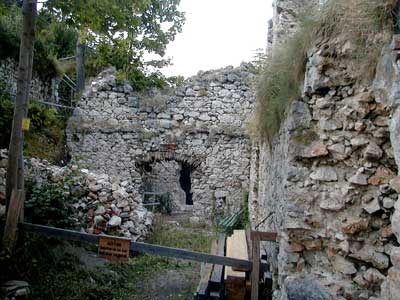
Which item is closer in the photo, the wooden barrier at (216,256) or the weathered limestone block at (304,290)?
the weathered limestone block at (304,290)

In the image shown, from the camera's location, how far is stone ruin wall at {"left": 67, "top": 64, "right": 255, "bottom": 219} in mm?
8781

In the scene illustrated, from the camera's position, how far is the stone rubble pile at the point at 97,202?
18.7ft

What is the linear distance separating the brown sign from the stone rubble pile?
2.11 meters

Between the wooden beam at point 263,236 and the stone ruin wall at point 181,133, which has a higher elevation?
the stone ruin wall at point 181,133

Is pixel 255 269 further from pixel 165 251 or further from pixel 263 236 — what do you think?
pixel 165 251

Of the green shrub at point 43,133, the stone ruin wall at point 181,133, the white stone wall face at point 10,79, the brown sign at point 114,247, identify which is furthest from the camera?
the stone ruin wall at point 181,133

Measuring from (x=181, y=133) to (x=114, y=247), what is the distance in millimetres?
5453

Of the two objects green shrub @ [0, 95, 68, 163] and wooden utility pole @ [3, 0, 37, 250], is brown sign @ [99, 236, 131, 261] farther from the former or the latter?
green shrub @ [0, 95, 68, 163]

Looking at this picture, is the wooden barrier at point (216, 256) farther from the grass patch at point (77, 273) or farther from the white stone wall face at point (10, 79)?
the white stone wall face at point (10, 79)

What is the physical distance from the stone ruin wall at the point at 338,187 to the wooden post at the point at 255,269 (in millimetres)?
368

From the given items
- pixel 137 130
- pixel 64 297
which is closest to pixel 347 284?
pixel 64 297

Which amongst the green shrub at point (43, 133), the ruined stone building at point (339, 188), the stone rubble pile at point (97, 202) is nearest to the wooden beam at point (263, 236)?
the ruined stone building at point (339, 188)

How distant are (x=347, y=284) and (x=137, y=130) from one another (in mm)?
6967

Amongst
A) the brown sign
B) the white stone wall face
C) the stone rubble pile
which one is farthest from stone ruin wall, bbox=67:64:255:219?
the brown sign
